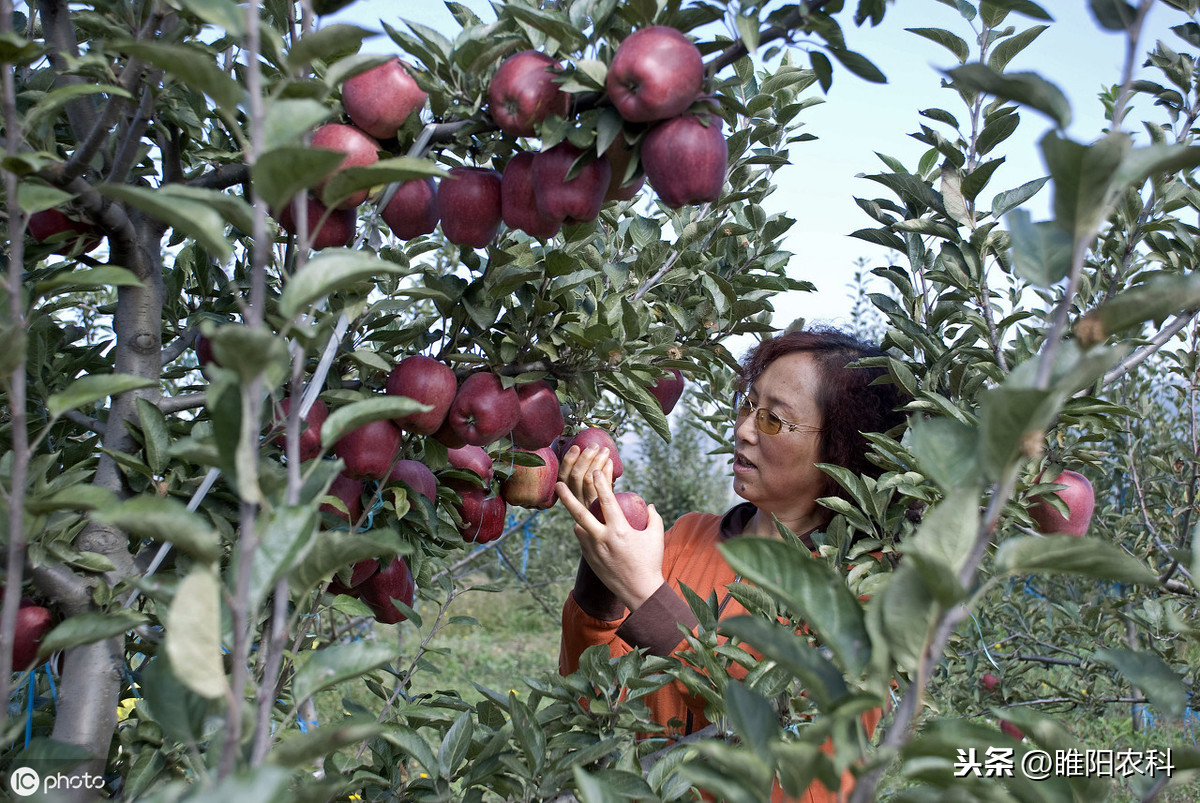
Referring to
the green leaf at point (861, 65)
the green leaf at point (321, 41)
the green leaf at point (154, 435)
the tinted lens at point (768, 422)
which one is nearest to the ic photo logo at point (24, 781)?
the green leaf at point (154, 435)

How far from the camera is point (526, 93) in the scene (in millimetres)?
875

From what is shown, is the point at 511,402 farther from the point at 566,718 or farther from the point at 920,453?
the point at 920,453

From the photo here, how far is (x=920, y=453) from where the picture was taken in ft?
1.94

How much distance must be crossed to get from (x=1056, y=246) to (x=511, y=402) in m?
0.73

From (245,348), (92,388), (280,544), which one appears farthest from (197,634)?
(92,388)

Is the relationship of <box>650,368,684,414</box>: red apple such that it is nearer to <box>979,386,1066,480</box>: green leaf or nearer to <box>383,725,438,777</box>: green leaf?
<box>383,725,438,777</box>: green leaf

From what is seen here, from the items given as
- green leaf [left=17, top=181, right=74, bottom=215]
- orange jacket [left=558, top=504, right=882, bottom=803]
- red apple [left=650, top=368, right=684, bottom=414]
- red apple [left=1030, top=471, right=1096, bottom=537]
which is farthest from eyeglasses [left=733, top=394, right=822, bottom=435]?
green leaf [left=17, top=181, right=74, bottom=215]

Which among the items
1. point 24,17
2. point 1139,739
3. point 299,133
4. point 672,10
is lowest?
point 1139,739

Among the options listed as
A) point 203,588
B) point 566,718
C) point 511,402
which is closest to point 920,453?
point 203,588

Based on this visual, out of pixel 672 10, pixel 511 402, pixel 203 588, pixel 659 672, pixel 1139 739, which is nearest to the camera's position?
pixel 203 588

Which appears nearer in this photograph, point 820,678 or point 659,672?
point 820,678

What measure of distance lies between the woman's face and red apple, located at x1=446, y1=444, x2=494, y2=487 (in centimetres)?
73

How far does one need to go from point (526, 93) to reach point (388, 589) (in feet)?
2.36

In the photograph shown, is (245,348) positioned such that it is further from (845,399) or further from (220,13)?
(845,399)
